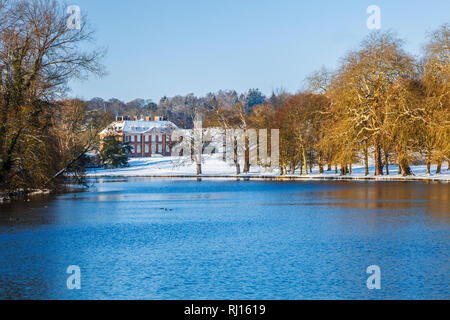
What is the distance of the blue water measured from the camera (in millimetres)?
12141

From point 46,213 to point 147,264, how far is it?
15158mm

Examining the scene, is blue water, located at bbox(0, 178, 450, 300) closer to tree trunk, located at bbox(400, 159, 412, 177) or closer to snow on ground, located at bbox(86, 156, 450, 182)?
tree trunk, located at bbox(400, 159, 412, 177)

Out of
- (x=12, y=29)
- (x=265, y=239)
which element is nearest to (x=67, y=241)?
(x=265, y=239)

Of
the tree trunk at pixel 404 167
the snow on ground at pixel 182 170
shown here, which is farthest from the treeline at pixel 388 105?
the snow on ground at pixel 182 170

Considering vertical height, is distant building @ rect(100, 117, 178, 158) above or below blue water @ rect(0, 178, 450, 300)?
above

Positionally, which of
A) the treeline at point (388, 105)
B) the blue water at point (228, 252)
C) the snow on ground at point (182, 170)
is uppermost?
the treeline at point (388, 105)

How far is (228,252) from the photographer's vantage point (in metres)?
16.7

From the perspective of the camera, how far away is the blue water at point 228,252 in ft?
39.8

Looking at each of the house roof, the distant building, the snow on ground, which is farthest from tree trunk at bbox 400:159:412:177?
the distant building

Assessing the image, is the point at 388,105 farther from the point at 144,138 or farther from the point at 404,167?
the point at 144,138

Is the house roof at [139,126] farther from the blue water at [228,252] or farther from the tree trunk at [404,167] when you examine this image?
the blue water at [228,252]

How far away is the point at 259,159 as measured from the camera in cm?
7975

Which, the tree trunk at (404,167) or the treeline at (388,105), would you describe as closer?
the treeline at (388,105)
